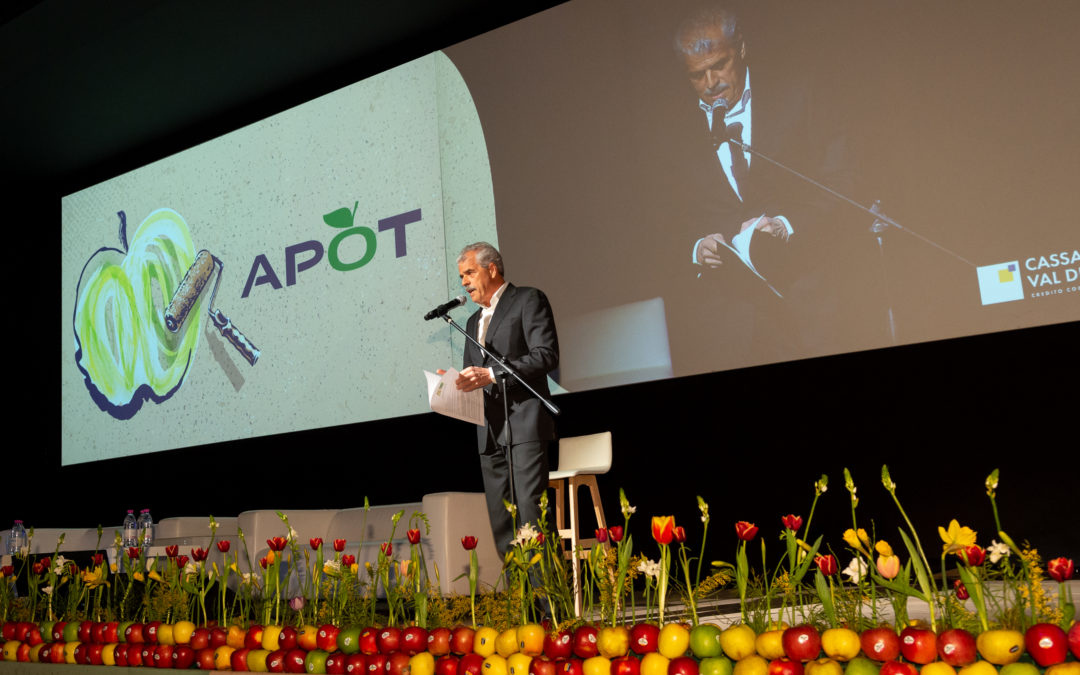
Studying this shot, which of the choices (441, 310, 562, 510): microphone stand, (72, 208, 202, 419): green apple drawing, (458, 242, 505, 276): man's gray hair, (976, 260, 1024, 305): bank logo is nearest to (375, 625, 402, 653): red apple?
(441, 310, 562, 510): microphone stand

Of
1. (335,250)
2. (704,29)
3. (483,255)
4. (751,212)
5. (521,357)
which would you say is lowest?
(521,357)

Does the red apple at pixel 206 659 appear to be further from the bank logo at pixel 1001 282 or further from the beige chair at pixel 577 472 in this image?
the bank logo at pixel 1001 282

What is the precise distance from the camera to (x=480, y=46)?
4711 millimetres

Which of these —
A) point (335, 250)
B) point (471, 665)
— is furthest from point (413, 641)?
point (335, 250)

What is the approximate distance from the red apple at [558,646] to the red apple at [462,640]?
0.44 ft

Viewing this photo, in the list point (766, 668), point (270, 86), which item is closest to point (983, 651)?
point (766, 668)

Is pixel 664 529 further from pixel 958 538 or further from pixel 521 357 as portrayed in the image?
pixel 521 357

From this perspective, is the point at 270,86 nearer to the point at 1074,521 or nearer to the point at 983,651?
the point at 1074,521

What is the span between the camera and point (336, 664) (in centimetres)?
139

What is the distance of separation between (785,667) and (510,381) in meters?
2.17

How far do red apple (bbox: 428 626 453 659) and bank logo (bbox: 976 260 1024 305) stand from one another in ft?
9.08

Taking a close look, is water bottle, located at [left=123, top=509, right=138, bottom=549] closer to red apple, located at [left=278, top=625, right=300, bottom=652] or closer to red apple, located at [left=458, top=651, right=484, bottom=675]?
red apple, located at [left=278, top=625, right=300, bottom=652]

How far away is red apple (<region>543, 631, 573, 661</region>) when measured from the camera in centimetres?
123

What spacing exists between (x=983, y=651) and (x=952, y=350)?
10.1ft
